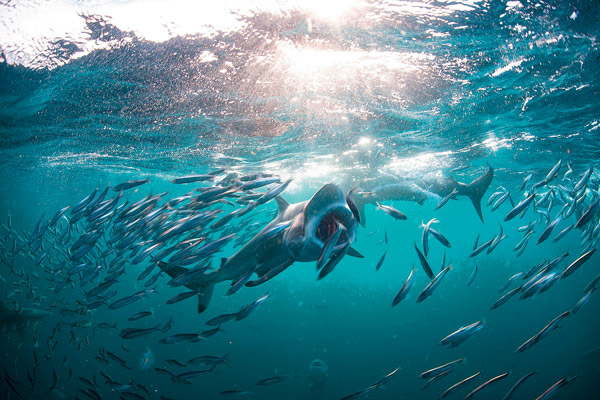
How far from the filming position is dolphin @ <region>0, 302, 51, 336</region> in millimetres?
11727

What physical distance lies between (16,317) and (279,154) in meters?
14.8

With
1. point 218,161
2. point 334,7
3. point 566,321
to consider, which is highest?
point 334,7

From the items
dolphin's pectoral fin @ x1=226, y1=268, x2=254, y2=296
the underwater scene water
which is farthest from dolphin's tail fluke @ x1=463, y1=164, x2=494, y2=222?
dolphin's pectoral fin @ x1=226, y1=268, x2=254, y2=296

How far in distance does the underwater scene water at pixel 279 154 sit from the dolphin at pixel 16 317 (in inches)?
3.8

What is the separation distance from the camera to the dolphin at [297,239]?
8.84 ft

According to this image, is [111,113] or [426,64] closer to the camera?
[426,64]

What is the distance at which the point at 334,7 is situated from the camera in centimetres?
630

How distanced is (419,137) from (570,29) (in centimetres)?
726

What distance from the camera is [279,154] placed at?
1641 cm

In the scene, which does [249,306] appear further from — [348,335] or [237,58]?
[348,335]

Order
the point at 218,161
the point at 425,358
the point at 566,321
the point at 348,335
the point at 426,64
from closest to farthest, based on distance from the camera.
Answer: the point at 426,64 → the point at 218,161 → the point at 425,358 → the point at 348,335 → the point at 566,321

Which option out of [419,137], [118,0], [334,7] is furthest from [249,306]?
[419,137]

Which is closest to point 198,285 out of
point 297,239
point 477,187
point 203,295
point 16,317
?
point 203,295

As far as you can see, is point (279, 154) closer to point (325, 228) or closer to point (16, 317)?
point (325, 228)
